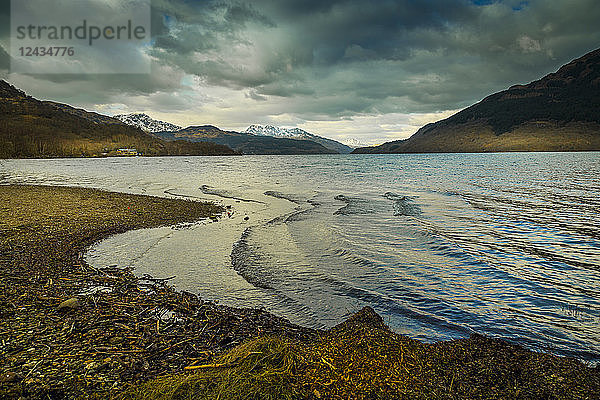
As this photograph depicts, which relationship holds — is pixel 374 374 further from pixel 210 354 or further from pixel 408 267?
pixel 408 267

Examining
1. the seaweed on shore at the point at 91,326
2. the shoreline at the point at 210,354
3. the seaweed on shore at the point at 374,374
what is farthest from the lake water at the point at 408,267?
the seaweed on shore at the point at 374,374

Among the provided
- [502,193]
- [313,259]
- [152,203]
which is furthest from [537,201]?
[152,203]

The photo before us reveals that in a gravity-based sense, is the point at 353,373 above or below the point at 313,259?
above

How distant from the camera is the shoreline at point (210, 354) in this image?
4.06 meters

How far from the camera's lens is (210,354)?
511 centimetres

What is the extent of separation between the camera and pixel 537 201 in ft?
85.5

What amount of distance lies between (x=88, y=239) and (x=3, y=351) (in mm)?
9602

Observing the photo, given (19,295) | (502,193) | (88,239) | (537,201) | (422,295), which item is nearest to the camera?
(19,295)

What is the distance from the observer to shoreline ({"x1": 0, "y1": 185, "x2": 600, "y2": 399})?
406 centimetres

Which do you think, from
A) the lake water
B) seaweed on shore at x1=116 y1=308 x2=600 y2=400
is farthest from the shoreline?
the lake water

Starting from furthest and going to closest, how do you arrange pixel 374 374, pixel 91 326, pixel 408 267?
pixel 408 267
pixel 91 326
pixel 374 374

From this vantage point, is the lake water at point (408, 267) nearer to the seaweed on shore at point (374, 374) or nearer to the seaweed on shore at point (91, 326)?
the seaweed on shore at point (91, 326)

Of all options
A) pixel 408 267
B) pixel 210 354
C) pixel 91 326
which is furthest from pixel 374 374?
pixel 408 267

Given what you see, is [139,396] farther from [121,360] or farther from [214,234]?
[214,234]
